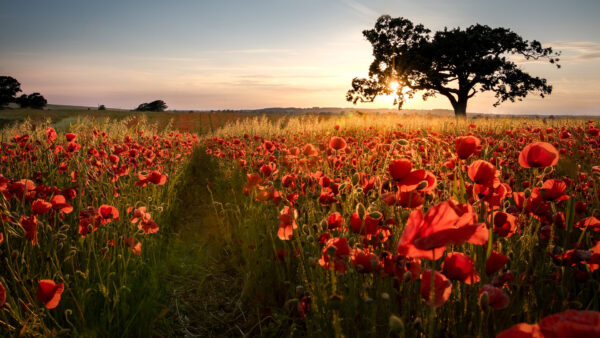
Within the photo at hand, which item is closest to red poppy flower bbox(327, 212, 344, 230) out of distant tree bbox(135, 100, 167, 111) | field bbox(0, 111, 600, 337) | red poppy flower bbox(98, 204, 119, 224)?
field bbox(0, 111, 600, 337)

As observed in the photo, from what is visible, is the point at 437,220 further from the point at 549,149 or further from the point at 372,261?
the point at 549,149

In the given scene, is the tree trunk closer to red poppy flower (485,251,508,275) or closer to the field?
the field

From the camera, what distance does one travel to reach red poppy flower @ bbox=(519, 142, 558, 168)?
1183mm

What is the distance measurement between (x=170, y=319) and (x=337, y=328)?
60.2 inches

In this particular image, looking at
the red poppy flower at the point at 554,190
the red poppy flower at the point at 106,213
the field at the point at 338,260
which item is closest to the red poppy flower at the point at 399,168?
the field at the point at 338,260

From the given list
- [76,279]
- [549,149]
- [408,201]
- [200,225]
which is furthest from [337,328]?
[200,225]

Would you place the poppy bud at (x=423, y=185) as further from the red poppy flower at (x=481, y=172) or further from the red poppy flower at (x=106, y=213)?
the red poppy flower at (x=106, y=213)

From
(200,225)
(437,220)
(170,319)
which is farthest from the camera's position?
(200,225)

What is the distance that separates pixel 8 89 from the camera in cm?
4778

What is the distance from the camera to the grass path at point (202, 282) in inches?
87.4

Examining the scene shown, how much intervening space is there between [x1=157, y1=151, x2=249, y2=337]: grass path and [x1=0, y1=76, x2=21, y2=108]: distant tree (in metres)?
57.5

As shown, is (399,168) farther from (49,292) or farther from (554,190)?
(49,292)

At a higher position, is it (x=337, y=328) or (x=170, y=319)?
(x=337, y=328)

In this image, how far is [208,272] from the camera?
9.65ft
